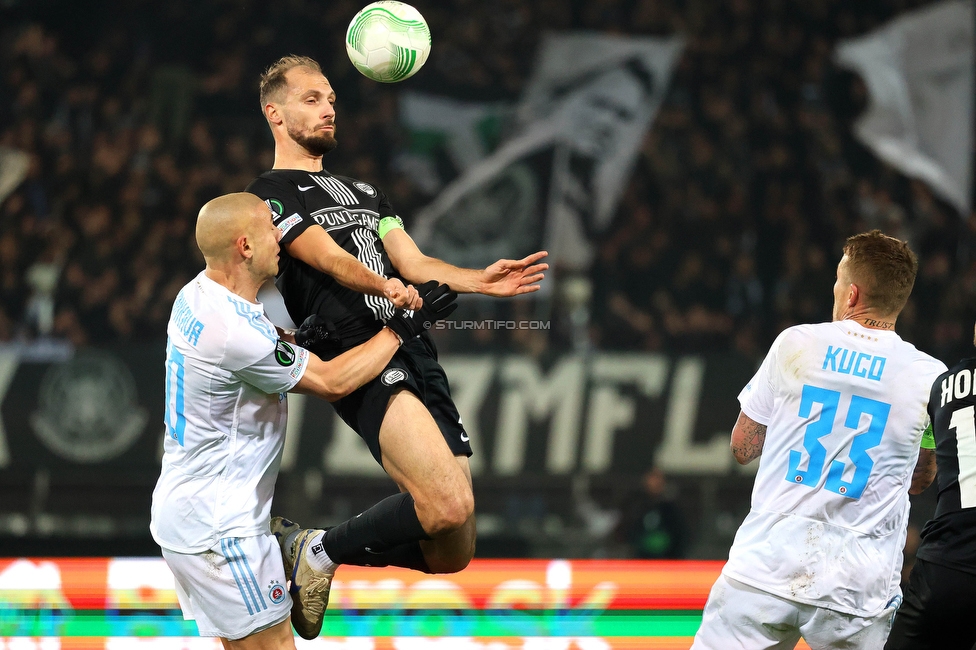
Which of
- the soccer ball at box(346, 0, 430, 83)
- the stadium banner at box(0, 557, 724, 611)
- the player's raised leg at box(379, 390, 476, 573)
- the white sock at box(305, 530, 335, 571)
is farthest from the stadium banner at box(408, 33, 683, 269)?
the white sock at box(305, 530, 335, 571)

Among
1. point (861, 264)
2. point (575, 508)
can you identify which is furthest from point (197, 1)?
point (861, 264)

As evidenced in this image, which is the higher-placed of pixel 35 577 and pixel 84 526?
pixel 35 577

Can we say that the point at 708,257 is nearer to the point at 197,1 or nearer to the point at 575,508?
the point at 575,508

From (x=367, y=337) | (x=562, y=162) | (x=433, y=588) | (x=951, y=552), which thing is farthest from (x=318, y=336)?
(x=562, y=162)

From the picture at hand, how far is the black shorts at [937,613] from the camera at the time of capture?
3746 mm

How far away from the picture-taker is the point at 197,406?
367 centimetres

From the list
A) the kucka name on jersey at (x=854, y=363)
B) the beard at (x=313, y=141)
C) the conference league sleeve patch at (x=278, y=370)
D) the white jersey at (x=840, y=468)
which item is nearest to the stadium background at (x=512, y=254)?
the beard at (x=313, y=141)

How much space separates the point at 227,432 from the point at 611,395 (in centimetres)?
578

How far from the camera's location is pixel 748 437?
12.1 feet

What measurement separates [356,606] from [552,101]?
26.2 ft

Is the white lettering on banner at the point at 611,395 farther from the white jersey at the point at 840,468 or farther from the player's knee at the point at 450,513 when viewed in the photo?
the white jersey at the point at 840,468

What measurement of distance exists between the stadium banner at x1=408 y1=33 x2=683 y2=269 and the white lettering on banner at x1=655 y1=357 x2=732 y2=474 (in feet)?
7.52

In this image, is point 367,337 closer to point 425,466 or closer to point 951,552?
point 425,466

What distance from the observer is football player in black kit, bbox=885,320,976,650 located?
12.2 ft
